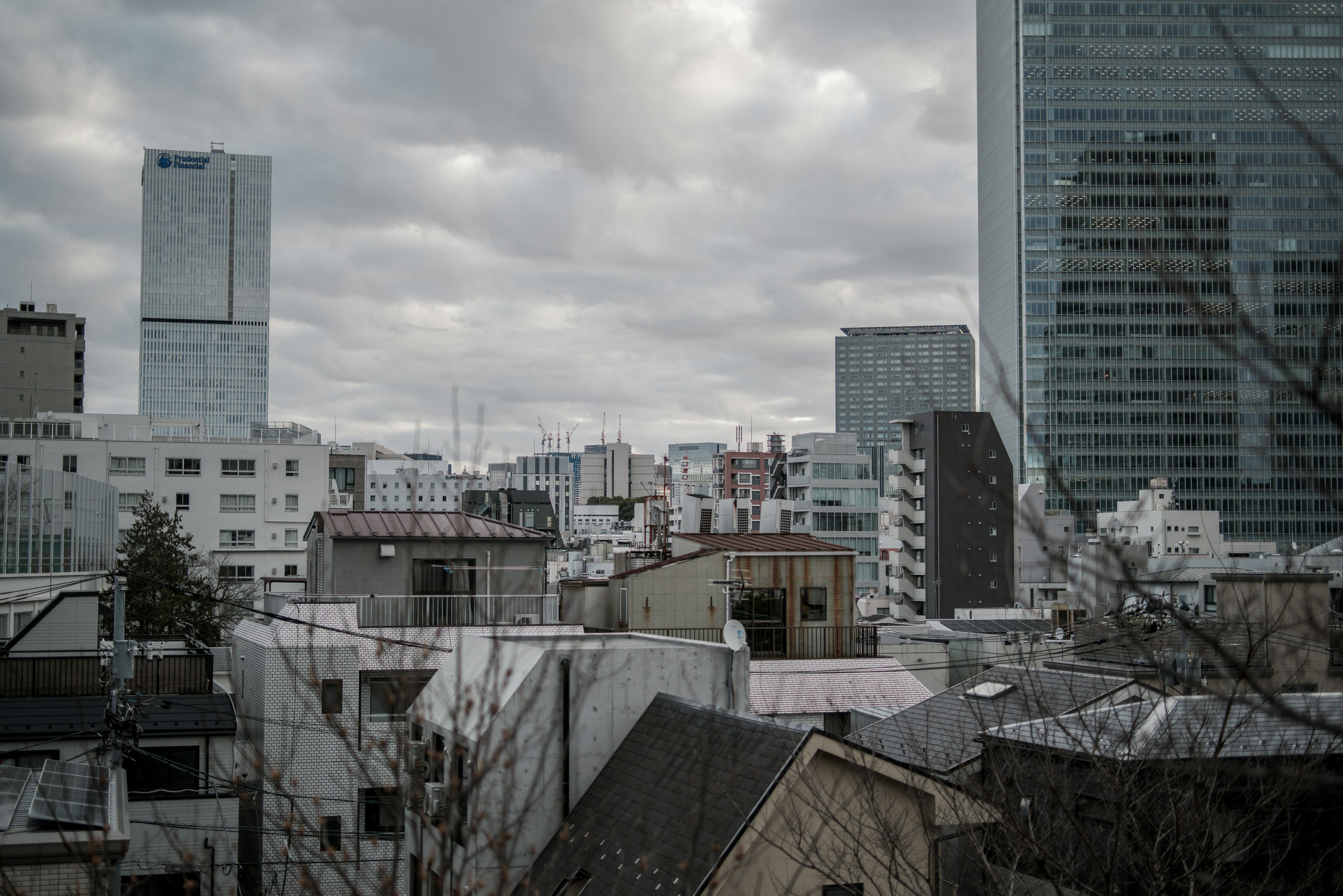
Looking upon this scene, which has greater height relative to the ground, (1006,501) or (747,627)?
(1006,501)

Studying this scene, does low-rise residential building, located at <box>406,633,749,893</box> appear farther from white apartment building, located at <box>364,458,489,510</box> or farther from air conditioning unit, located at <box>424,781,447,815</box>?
white apartment building, located at <box>364,458,489,510</box>

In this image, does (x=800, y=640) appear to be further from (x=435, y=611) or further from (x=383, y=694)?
(x=383, y=694)

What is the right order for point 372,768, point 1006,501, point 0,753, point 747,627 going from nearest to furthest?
point 1006,501
point 0,753
point 372,768
point 747,627

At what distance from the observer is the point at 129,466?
225ft

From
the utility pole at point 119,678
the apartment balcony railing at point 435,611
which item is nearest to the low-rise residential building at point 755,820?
the utility pole at point 119,678

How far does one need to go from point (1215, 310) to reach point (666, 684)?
9.67 meters

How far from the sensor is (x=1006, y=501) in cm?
361

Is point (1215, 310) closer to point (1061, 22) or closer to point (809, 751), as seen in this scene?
point (809, 751)

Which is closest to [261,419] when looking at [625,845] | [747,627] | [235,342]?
[235,342]

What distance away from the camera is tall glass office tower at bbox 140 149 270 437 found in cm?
19275

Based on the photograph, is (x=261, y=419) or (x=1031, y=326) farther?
(x=261, y=419)

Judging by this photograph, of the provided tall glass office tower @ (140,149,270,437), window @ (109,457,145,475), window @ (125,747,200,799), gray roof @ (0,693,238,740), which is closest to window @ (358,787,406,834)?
gray roof @ (0,693,238,740)

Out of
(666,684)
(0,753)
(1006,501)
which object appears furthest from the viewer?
(0,753)

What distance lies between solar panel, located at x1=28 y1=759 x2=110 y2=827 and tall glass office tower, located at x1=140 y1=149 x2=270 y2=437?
193 metres
